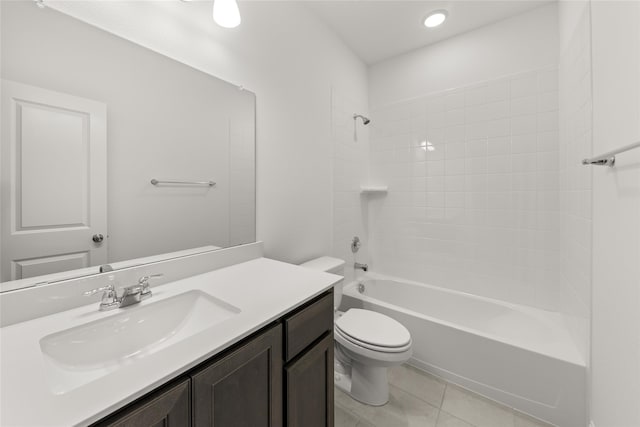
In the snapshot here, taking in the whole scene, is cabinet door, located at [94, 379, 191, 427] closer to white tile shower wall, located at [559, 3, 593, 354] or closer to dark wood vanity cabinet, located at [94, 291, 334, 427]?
dark wood vanity cabinet, located at [94, 291, 334, 427]

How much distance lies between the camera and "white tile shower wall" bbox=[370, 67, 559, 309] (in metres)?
1.85

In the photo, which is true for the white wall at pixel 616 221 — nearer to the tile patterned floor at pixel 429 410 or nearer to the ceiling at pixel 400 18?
the tile patterned floor at pixel 429 410

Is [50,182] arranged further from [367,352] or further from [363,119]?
[363,119]

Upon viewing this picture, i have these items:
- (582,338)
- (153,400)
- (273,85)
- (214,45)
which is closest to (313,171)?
(273,85)

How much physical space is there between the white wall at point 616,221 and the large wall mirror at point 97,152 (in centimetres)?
159

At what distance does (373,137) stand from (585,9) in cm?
161

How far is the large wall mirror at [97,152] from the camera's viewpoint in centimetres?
74

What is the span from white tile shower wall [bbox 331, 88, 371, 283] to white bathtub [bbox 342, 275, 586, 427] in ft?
1.31

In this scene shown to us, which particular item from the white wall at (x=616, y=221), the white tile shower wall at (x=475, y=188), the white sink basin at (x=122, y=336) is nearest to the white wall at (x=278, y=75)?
the white sink basin at (x=122, y=336)

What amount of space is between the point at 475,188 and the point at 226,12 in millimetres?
2118

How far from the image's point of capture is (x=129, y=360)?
723mm

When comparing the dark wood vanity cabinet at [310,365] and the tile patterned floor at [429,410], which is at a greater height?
the dark wood vanity cabinet at [310,365]

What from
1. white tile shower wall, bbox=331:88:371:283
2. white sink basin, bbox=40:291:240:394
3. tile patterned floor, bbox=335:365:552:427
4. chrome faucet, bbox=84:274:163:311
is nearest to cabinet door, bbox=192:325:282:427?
white sink basin, bbox=40:291:240:394

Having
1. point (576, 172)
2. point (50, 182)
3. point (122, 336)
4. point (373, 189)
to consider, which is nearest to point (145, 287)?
point (122, 336)
